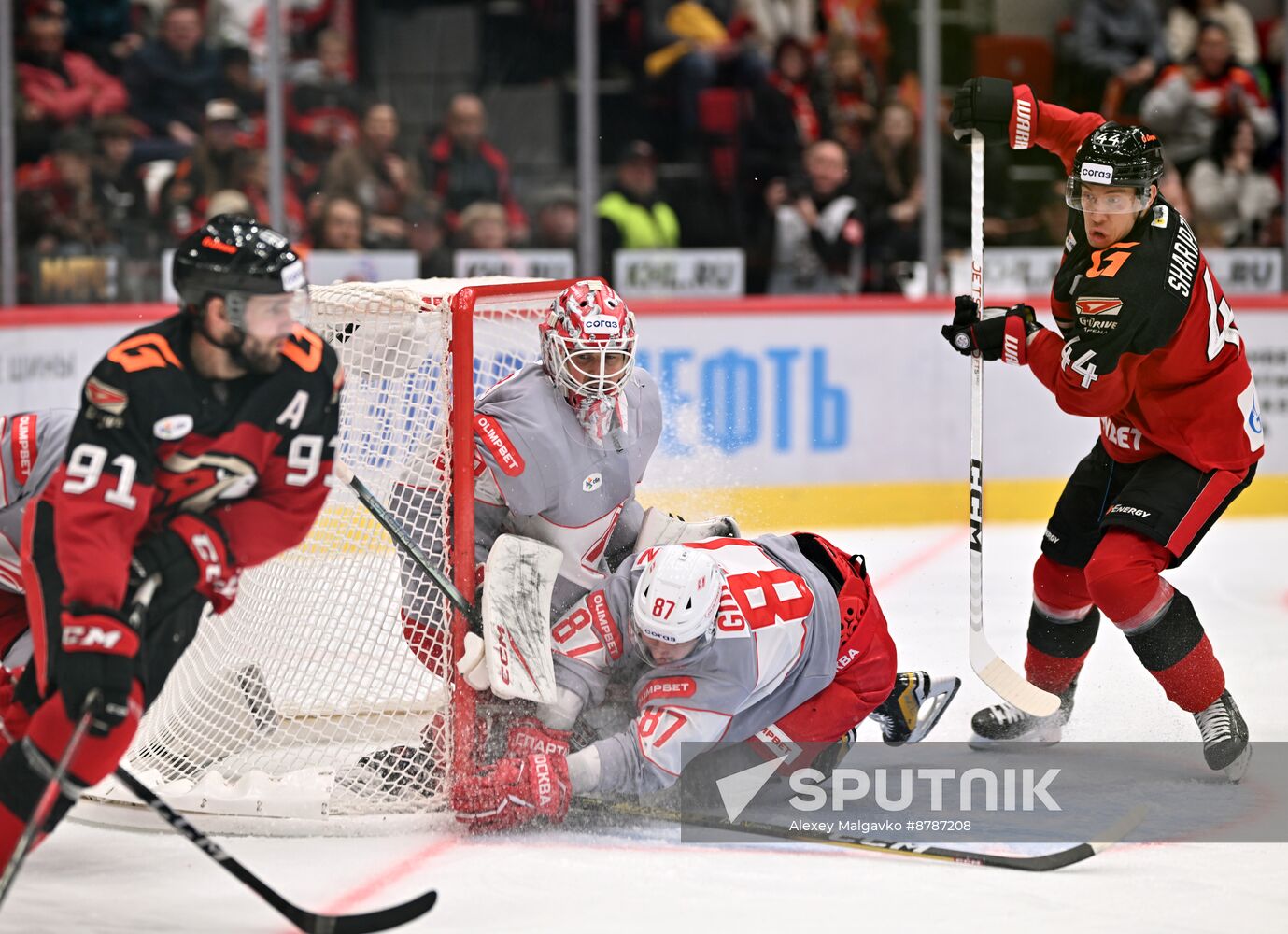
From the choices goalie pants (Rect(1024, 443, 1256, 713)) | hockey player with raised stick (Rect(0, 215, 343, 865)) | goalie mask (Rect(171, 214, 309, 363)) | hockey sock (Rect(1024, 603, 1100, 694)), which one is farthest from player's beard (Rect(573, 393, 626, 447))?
hockey sock (Rect(1024, 603, 1100, 694))

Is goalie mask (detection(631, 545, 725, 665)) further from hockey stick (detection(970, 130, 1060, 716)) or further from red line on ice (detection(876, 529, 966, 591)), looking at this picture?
red line on ice (detection(876, 529, 966, 591))

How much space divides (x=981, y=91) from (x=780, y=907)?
2012 mm

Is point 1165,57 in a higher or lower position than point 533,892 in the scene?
higher

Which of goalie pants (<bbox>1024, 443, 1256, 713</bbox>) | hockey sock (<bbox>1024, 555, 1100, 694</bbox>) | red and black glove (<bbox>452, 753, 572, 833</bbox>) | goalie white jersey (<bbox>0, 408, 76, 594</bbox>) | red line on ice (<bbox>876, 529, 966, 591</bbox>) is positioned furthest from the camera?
red line on ice (<bbox>876, 529, 966, 591</bbox>)

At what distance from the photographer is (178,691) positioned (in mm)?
3932

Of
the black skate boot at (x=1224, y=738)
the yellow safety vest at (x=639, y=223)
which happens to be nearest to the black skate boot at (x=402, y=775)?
the black skate boot at (x=1224, y=738)

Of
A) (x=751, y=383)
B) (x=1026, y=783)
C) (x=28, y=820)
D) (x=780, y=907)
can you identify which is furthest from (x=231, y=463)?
(x=751, y=383)

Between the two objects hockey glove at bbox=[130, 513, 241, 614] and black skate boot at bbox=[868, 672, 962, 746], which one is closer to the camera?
hockey glove at bbox=[130, 513, 241, 614]

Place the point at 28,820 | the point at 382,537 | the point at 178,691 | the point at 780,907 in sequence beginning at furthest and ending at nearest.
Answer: the point at 178,691 → the point at 382,537 → the point at 780,907 → the point at 28,820

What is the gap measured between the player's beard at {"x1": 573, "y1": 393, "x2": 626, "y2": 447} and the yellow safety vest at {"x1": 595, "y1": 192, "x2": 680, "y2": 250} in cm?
332

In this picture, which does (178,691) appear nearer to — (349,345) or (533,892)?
(349,345)

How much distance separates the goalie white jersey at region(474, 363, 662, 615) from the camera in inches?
137

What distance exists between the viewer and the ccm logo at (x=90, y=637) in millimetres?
2535

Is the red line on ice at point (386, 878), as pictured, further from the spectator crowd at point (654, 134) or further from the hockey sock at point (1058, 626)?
the spectator crowd at point (654, 134)
